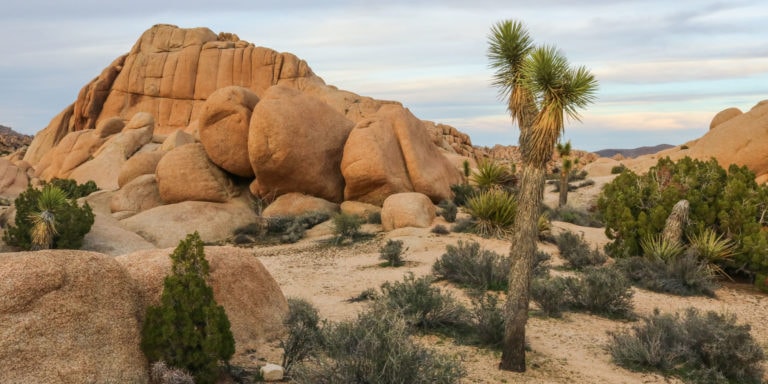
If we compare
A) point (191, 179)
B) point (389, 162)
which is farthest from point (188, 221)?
point (389, 162)

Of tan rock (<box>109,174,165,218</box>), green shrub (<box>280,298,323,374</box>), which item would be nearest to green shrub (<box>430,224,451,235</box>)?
green shrub (<box>280,298,323,374</box>)

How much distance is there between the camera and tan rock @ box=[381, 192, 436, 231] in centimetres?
1767

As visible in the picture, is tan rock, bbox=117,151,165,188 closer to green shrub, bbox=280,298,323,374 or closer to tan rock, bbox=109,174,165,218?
tan rock, bbox=109,174,165,218

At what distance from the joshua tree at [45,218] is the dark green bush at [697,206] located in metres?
14.0

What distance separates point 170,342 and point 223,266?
226 centimetres

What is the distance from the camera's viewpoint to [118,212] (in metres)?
21.3

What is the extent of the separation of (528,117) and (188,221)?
14521 mm

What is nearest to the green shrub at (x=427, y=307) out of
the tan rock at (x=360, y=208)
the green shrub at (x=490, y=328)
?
the green shrub at (x=490, y=328)

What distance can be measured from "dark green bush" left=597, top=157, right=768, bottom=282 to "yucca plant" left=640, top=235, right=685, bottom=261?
0.20 metres

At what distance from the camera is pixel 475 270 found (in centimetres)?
1154

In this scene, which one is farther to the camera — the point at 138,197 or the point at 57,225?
the point at 138,197

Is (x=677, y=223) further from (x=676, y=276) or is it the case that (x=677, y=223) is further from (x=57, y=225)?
(x=57, y=225)

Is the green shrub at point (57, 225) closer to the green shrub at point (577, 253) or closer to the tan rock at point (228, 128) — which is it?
the tan rock at point (228, 128)

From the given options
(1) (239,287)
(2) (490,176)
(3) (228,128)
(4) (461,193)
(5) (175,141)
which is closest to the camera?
(1) (239,287)
